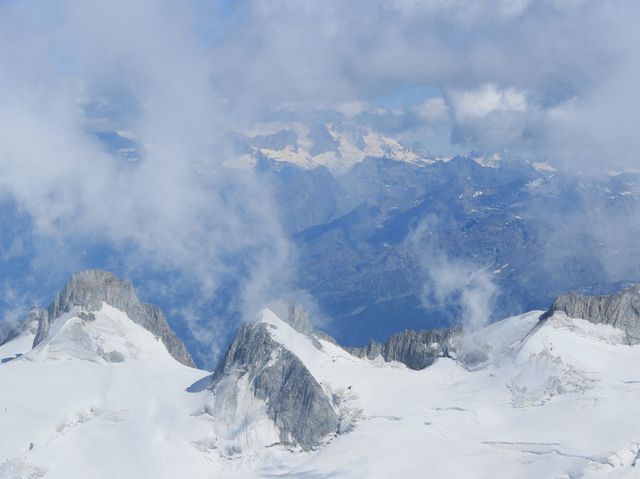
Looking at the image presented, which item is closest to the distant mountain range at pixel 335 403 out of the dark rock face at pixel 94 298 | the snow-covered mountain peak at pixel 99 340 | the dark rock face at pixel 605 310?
the dark rock face at pixel 605 310

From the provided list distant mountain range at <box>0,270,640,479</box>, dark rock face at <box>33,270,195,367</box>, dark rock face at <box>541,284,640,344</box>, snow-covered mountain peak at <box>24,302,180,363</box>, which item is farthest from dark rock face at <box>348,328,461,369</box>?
dark rock face at <box>33,270,195,367</box>

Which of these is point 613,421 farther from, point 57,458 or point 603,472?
point 57,458

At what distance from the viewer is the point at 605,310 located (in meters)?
165

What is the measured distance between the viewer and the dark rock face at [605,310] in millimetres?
164000

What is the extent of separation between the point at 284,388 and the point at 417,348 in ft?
122

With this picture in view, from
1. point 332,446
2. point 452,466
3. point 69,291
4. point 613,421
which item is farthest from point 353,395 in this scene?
point 69,291

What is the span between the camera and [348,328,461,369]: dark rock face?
558 ft

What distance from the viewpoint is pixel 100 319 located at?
179 meters

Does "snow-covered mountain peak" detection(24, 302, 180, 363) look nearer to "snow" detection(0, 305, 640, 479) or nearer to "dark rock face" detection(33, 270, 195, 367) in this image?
"snow" detection(0, 305, 640, 479)

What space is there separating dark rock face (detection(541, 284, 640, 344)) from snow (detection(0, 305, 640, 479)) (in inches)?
82.9

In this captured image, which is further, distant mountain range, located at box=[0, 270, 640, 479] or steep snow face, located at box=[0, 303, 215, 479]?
steep snow face, located at box=[0, 303, 215, 479]

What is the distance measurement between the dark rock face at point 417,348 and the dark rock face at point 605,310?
1886cm

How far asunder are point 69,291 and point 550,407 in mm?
98825

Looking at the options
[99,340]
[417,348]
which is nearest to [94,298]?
[99,340]
